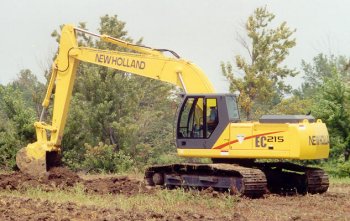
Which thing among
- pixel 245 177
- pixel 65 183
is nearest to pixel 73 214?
pixel 245 177

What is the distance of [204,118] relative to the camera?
17.5 metres

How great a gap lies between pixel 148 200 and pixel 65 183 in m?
4.61

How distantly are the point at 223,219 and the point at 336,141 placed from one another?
1625 cm

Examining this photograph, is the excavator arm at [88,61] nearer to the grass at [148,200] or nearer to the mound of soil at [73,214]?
the grass at [148,200]

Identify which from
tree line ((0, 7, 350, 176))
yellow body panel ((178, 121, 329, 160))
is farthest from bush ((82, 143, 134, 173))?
yellow body panel ((178, 121, 329, 160))

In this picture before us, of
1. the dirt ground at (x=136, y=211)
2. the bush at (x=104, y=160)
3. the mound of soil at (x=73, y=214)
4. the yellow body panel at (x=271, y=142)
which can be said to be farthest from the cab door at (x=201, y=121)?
the bush at (x=104, y=160)

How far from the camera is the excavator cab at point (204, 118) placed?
56.6 ft

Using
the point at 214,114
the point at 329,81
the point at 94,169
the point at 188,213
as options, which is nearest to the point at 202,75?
the point at 214,114

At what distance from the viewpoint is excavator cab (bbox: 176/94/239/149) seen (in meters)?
17.2

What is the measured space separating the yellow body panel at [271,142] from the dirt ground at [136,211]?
1.03m

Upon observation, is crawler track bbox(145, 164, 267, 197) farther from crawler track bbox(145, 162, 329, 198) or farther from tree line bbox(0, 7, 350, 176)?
tree line bbox(0, 7, 350, 176)

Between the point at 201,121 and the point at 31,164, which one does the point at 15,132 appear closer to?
the point at 31,164

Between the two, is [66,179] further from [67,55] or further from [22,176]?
[67,55]

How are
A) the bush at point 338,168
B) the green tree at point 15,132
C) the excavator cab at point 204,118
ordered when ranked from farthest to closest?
the green tree at point 15,132 → the bush at point 338,168 → the excavator cab at point 204,118
